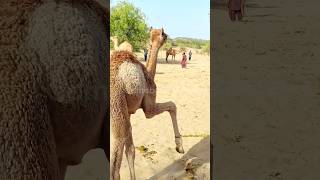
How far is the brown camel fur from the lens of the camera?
1144 millimetres

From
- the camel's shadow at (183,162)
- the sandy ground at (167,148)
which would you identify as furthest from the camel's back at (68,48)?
the camel's shadow at (183,162)

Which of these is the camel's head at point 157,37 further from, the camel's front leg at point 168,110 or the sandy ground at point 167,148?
the sandy ground at point 167,148

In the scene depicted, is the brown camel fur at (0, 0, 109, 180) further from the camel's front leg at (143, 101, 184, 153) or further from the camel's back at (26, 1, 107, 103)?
the camel's front leg at (143, 101, 184, 153)

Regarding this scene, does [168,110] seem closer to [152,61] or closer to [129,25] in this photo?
[152,61]

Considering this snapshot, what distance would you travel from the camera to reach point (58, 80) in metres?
1.20

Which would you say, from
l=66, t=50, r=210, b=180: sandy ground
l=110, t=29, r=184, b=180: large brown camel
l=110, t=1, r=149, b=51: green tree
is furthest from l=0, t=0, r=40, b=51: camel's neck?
l=110, t=1, r=149, b=51: green tree

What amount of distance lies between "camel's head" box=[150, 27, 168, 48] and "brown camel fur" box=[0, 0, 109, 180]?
2164 millimetres

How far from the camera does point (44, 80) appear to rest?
1.18 meters

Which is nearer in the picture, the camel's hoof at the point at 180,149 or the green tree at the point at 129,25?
the camel's hoof at the point at 180,149

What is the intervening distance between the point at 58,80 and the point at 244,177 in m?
2.21

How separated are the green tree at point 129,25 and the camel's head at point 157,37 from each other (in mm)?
1171

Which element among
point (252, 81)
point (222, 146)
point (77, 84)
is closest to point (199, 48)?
point (252, 81)

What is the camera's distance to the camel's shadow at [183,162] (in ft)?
11.7

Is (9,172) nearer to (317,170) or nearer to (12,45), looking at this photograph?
(12,45)
